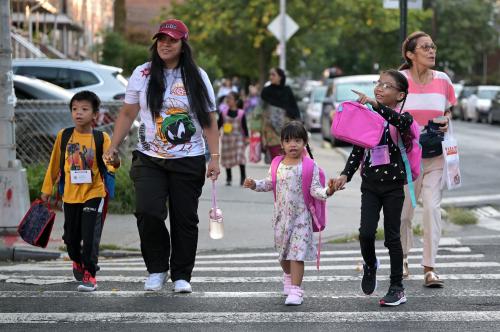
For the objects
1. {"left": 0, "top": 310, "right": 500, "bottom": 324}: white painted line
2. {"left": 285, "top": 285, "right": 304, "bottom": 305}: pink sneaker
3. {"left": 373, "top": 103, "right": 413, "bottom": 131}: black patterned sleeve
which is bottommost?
{"left": 0, "top": 310, "right": 500, "bottom": 324}: white painted line

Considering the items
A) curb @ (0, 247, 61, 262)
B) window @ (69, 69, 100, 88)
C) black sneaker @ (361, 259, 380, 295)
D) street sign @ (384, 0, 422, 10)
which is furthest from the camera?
window @ (69, 69, 100, 88)

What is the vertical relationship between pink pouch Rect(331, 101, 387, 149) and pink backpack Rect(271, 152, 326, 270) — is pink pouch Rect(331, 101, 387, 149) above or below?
above

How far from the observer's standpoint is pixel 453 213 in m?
12.8

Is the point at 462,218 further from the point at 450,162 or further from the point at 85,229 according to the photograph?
the point at 85,229

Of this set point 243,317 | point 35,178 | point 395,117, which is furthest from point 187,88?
point 35,178

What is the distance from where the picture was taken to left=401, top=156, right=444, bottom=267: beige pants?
7.76 meters

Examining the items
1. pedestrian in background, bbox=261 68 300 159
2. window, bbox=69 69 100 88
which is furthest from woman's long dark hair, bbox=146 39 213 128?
window, bbox=69 69 100 88

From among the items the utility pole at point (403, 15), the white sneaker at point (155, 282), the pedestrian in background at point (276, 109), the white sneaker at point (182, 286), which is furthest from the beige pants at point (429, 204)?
the pedestrian in background at point (276, 109)

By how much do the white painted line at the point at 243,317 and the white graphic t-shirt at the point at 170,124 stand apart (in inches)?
46.0

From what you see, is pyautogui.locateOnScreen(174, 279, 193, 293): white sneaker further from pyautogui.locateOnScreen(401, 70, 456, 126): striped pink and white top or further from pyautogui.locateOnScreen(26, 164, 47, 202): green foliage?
pyautogui.locateOnScreen(26, 164, 47, 202): green foliage

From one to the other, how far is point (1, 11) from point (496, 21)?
72240 millimetres

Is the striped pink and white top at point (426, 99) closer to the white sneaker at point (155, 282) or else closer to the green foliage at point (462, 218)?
the white sneaker at point (155, 282)

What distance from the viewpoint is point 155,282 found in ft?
23.8

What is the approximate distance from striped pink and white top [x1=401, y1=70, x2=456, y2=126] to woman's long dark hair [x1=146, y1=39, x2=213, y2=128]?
1.55 m
